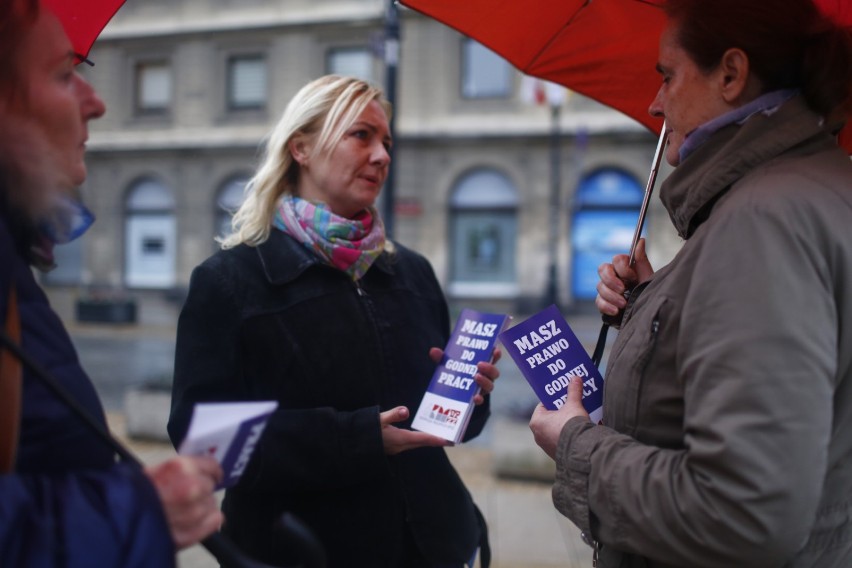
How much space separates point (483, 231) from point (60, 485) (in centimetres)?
1967

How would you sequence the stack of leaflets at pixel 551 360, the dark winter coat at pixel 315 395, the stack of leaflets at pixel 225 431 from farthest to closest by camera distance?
the dark winter coat at pixel 315 395, the stack of leaflets at pixel 551 360, the stack of leaflets at pixel 225 431

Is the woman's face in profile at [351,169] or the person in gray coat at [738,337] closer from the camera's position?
the person in gray coat at [738,337]

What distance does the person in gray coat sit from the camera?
1240 millimetres

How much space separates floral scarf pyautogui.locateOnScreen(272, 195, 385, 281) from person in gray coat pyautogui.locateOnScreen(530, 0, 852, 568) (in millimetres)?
922

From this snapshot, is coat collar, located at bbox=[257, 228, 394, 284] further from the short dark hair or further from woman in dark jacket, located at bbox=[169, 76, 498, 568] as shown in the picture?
the short dark hair

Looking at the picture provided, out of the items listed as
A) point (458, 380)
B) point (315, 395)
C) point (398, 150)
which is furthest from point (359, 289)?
point (398, 150)

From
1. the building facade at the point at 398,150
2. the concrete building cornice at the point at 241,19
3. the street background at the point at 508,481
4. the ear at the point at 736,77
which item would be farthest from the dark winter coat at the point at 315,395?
the concrete building cornice at the point at 241,19

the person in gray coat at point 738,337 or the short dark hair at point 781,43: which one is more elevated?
the short dark hair at point 781,43

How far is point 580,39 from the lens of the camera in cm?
246

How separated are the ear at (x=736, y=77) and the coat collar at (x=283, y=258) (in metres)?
1.28

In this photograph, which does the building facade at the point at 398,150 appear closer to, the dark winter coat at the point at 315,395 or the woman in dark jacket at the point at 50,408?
the dark winter coat at the point at 315,395

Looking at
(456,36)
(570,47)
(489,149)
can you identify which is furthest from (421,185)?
(570,47)

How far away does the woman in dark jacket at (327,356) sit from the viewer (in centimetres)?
218

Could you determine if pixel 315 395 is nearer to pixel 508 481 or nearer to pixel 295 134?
pixel 295 134
